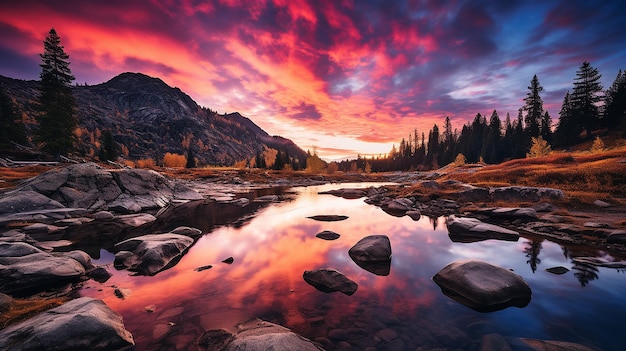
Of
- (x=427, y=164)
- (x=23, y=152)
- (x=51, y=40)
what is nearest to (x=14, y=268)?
(x=23, y=152)

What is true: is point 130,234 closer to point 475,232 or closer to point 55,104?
point 475,232

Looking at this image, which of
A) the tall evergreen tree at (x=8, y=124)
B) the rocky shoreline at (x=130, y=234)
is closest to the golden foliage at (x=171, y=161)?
the tall evergreen tree at (x=8, y=124)

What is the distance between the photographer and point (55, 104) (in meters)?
42.3

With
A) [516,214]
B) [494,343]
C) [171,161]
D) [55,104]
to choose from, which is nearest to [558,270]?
[494,343]

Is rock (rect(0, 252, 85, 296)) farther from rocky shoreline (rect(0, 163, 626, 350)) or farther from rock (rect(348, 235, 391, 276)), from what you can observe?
rock (rect(348, 235, 391, 276))

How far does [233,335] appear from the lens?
5.51 meters

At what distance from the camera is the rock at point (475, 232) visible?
519 inches

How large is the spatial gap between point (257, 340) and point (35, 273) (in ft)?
25.0

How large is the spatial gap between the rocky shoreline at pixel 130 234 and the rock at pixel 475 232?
6 centimetres

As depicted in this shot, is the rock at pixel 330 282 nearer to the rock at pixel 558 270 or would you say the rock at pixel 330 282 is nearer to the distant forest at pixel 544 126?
the rock at pixel 558 270

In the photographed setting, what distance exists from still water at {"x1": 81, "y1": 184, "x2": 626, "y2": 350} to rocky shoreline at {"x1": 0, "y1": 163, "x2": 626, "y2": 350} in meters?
0.56

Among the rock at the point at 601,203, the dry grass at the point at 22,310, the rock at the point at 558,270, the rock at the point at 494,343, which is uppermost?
the rock at the point at 601,203

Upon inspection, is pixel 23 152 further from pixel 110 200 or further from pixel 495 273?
pixel 495 273

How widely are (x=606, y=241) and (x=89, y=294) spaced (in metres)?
21.0
